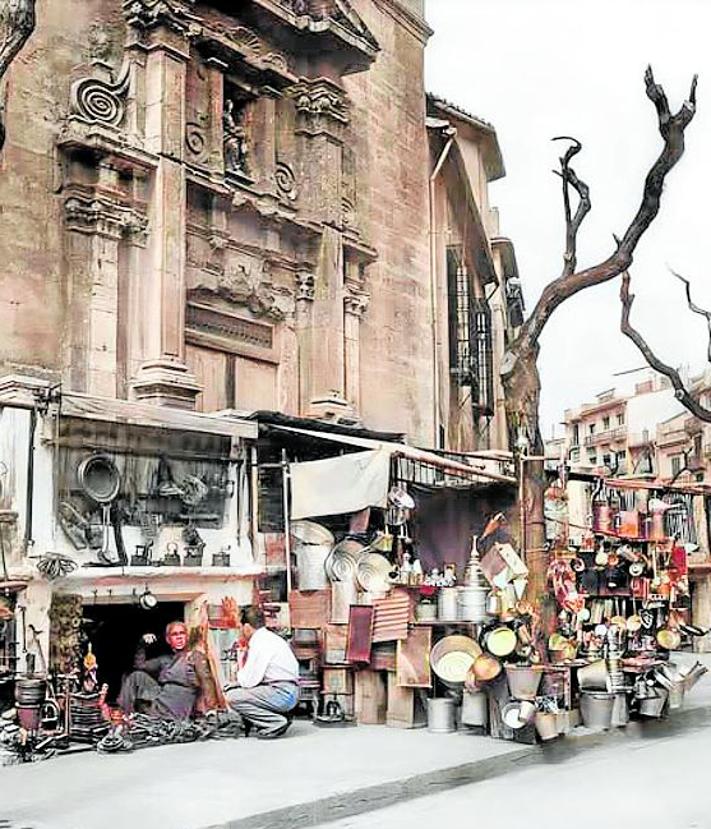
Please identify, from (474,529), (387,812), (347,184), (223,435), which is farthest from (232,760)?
(347,184)

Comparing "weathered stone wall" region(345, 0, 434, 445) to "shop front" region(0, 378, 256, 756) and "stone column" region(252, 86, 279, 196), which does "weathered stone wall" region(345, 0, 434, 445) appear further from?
"shop front" region(0, 378, 256, 756)

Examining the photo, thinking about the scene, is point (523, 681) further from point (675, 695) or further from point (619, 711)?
point (675, 695)

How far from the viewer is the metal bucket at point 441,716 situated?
13.5 metres

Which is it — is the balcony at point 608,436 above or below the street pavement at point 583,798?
above

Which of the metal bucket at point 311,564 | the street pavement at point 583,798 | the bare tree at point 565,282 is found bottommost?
the street pavement at point 583,798

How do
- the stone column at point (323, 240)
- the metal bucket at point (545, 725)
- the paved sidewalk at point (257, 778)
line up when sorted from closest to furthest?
the paved sidewalk at point (257, 778), the metal bucket at point (545, 725), the stone column at point (323, 240)

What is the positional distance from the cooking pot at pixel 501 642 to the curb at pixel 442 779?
3.39 ft

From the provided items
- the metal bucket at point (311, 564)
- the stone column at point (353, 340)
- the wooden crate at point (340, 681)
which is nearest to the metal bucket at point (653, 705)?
the wooden crate at point (340, 681)

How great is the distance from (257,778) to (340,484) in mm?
5183

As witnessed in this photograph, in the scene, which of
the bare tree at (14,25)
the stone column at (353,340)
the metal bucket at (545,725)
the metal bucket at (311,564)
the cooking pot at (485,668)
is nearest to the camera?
the bare tree at (14,25)

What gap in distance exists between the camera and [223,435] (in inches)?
606

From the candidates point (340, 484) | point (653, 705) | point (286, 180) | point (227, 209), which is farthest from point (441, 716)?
point (286, 180)

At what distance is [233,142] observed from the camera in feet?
61.8

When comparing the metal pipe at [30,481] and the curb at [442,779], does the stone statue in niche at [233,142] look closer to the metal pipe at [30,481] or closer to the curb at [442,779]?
the metal pipe at [30,481]
